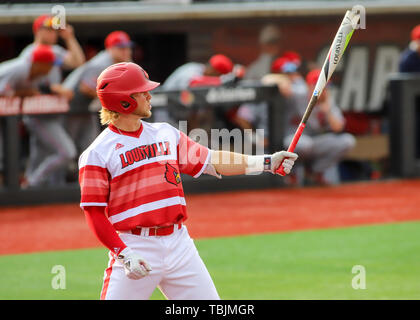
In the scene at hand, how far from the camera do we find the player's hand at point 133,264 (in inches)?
173

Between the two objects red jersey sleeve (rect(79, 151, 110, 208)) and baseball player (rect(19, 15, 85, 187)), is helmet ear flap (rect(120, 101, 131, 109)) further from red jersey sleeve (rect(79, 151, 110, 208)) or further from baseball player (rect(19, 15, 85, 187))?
baseball player (rect(19, 15, 85, 187))

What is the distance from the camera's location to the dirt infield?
962 centimetres

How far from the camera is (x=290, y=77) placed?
12.8 m

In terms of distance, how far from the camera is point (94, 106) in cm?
1164

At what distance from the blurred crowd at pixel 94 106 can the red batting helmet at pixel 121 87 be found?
21.3 ft

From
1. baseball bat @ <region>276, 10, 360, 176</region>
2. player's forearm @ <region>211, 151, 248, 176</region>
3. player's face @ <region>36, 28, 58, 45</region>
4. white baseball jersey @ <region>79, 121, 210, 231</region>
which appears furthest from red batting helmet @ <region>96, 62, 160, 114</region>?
player's face @ <region>36, 28, 58, 45</region>

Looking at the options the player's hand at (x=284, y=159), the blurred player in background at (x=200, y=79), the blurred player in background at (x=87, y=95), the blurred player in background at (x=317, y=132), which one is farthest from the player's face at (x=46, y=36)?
the player's hand at (x=284, y=159)

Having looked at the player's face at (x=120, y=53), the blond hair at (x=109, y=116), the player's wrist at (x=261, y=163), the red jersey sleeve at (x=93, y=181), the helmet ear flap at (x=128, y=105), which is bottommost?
the red jersey sleeve at (x=93, y=181)

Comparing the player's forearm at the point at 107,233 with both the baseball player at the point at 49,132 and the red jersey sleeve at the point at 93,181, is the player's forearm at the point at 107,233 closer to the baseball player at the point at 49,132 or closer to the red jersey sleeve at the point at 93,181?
the red jersey sleeve at the point at 93,181

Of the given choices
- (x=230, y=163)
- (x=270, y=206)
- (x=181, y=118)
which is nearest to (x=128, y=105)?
(x=230, y=163)

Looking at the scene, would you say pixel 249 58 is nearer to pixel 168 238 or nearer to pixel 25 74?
pixel 25 74

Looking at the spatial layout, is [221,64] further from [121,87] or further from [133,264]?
[133,264]
